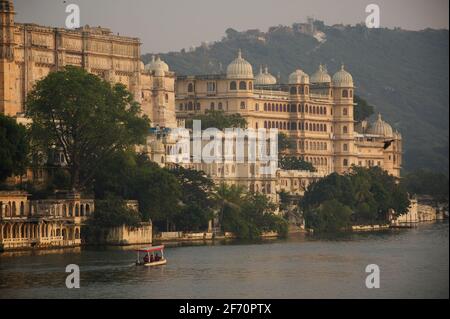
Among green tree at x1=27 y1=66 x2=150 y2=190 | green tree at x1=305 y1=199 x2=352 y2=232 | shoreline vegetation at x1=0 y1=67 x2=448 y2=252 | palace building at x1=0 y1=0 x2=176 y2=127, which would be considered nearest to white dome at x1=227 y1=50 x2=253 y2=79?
palace building at x1=0 y1=0 x2=176 y2=127

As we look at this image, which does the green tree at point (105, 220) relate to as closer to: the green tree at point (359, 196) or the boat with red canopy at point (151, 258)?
the boat with red canopy at point (151, 258)

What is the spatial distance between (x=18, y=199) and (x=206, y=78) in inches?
2279

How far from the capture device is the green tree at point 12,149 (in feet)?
425

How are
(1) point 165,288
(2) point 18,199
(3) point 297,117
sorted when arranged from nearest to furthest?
(1) point 165,288, (2) point 18,199, (3) point 297,117

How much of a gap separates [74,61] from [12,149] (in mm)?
30910

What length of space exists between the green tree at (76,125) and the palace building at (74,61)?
859 cm

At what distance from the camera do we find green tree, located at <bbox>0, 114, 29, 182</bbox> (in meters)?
130

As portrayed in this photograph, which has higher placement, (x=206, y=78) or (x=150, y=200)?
(x=206, y=78)

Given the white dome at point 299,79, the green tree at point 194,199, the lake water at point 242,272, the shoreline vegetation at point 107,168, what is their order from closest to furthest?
the lake water at point 242,272, the shoreline vegetation at point 107,168, the green tree at point 194,199, the white dome at point 299,79

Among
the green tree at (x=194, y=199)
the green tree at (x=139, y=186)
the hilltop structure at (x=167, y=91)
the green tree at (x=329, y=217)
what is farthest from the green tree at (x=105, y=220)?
the green tree at (x=329, y=217)

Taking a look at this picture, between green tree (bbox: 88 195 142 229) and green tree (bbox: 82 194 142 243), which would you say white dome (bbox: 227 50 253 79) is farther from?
green tree (bbox: 82 194 142 243)
